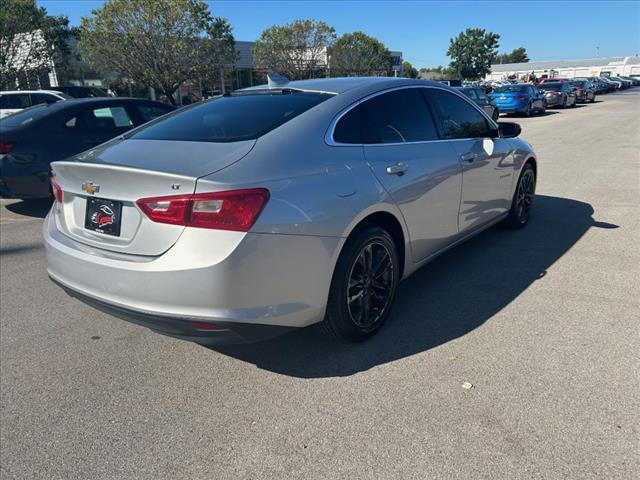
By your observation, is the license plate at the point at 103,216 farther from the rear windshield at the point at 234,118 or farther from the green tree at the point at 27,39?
the green tree at the point at 27,39

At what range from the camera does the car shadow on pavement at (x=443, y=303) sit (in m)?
3.16

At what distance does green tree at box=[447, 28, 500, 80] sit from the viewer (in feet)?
281

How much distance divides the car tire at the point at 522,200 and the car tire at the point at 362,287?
96.7 inches

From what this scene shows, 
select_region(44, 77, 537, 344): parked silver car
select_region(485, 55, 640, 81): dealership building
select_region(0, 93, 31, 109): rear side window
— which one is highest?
select_region(485, 55, 640, 81): dealership building

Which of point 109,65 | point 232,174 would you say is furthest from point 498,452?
point 109,65

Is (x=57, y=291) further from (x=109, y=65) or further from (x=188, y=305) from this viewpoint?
(x=109, y=65)

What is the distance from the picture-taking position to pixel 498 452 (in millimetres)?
2297

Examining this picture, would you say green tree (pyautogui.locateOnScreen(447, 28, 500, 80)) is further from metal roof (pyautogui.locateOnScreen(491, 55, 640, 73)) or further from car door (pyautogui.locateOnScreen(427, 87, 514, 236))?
car door (pyautogui.locateOnScreen(427, 87, 514, 236))

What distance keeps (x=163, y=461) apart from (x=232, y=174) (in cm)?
140

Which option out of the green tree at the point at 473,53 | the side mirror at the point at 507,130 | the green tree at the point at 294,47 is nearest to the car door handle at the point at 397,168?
the side mirror at the point at 507,130

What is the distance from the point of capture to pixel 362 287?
319 cm

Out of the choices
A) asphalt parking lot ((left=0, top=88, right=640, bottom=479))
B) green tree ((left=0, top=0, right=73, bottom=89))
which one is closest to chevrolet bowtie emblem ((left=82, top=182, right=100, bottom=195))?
asphalt parking lot ((left=0, top=88, right=640, bottom=479))

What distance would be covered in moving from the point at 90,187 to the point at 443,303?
2600mm

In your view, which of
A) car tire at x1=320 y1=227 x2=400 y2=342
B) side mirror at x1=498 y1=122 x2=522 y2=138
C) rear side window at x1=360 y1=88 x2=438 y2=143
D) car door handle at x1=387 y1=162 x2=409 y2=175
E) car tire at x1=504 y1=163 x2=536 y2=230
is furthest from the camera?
car tire at x1=504 y1=163 x2=536 y2=230
